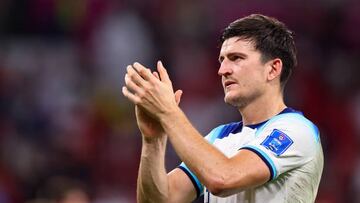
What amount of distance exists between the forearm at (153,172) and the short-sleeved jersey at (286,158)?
307 millimetres

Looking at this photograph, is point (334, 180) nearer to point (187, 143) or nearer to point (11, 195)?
point (11, 195)

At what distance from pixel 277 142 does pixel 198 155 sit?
447mm

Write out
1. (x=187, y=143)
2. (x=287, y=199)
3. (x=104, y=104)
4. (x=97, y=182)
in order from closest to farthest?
(x=187, y=143) < (x=287, y=199) < (x=97, y=182) < (x=104, y=104)

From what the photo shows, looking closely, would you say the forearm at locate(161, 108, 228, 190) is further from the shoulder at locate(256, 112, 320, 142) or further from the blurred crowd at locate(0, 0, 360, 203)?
the blurred crowd at locate(0, 0, 360, 203)

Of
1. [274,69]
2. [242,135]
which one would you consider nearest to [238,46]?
[274,69]

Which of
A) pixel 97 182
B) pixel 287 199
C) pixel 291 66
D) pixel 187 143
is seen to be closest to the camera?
pixel 187 143

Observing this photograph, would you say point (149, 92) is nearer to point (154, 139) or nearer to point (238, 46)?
point (154, 139)

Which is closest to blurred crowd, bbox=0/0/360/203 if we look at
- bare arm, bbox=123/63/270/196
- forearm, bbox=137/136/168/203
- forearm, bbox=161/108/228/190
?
forearm, bbox=137/136/168/203

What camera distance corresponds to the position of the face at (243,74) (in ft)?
14.0

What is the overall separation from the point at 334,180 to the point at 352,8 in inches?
97.6

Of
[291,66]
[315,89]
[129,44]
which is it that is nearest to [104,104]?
[129,44]

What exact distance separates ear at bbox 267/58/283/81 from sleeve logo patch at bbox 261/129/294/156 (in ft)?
1.10

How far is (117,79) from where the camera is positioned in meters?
10.5

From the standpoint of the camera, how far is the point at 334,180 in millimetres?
9109
